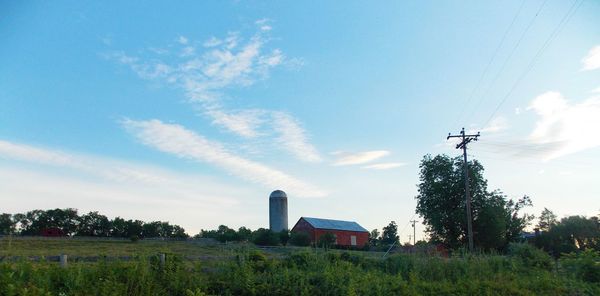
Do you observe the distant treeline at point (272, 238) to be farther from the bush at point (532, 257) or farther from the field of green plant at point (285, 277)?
the field of green plant at point (285, 277)

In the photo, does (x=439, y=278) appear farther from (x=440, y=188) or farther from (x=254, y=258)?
(x=440, y=188)

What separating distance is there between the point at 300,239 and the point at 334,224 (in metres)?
20.4

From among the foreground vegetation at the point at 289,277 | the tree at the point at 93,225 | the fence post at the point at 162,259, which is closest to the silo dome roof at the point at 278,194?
the tree at the point at 93,225

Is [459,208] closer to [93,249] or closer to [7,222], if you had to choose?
[93,249]

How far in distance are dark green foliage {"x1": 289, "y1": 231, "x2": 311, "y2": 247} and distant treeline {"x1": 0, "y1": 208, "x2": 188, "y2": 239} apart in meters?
25.5

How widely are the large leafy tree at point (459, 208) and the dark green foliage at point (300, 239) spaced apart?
12740mm

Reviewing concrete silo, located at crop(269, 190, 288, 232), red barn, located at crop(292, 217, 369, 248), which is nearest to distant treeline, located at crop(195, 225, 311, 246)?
concrete silo, located at crop(269, 190, 288, 232)

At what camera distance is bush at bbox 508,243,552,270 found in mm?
17719

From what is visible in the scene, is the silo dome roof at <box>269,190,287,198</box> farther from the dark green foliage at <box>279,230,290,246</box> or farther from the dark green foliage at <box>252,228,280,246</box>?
the dark green foliage at <box>252,228,280,246</box>

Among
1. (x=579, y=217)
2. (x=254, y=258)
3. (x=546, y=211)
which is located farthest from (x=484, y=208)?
(x=546, y=211)

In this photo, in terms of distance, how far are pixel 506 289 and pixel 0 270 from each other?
11.3 m

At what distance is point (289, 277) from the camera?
10.2m

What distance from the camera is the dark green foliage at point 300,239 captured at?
Answer: 174 feet

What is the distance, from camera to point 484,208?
47688 mm
